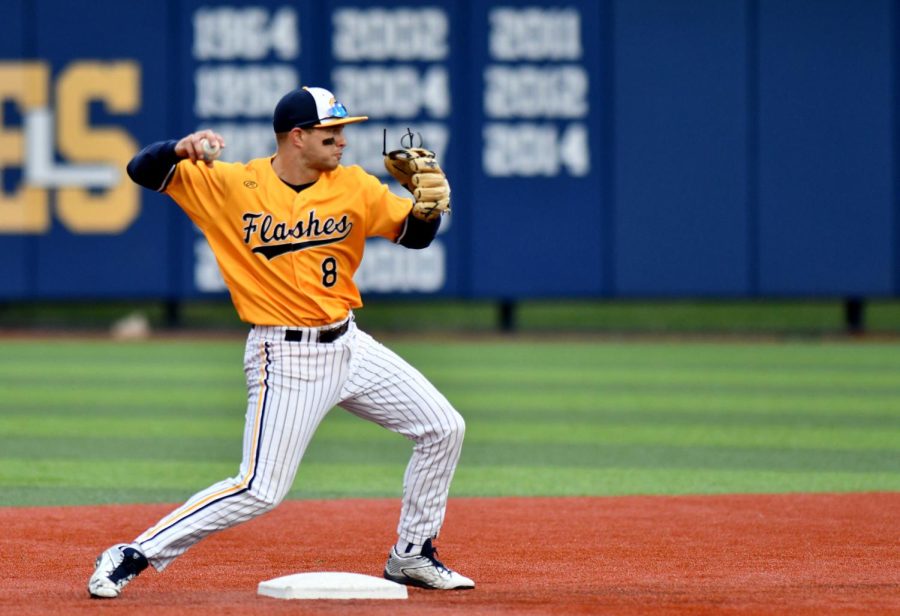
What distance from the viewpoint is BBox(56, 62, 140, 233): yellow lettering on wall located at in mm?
19984

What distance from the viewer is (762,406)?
1303 cm

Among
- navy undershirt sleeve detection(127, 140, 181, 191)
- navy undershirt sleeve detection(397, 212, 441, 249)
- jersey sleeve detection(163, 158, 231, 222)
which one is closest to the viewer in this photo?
navy undershirt sleeve detection(127, 140, 181, 191)

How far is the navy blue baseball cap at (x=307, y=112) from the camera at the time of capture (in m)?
5.71

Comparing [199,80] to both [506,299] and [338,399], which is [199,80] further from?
[338,399]

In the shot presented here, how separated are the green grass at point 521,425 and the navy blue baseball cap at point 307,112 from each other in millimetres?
3373

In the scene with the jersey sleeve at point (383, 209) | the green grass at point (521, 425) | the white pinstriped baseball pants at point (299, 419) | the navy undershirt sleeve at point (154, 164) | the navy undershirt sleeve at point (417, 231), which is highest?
the navy undershirt sleeve at point (154, 164)

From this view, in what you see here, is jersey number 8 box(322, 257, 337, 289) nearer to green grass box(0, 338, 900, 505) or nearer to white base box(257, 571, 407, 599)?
white base box(257, 571, 407, 599)

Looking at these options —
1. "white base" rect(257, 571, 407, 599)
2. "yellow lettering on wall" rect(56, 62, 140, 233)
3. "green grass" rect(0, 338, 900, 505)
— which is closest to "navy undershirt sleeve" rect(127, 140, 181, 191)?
"white base" rect(257, 571, 407, 599)

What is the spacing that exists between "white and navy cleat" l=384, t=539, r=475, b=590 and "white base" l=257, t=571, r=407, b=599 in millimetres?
138

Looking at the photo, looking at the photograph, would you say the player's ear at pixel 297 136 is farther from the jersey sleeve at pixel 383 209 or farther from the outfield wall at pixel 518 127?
the outfield wall at pixel 518 127

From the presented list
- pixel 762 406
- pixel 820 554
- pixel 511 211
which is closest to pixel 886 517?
pixel 820 554

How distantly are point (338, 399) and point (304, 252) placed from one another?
53 centimetres

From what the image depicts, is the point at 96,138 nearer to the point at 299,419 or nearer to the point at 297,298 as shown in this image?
the point at 297,298

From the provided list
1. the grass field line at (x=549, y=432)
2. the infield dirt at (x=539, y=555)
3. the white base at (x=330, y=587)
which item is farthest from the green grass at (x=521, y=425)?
the white base at (x=330, y=587)
